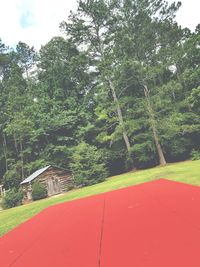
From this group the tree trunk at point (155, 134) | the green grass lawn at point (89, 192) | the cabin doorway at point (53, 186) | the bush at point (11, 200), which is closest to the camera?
the green grass lawn at point (89, 192)

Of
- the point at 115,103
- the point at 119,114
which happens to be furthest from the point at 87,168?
the point at 115,103

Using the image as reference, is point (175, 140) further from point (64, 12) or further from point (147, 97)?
point (64, 12)

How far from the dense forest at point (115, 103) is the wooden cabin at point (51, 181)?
1774mm

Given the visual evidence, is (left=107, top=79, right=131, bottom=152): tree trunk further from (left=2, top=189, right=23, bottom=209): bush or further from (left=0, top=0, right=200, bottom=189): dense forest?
(left=2, top=189, right=23, bottom=209): bush

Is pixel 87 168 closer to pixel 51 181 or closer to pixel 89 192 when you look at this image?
pixel 51 181

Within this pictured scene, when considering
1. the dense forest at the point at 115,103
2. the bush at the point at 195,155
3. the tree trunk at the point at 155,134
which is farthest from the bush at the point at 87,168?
the bush at the point at 195,155

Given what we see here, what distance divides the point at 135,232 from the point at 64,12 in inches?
1128

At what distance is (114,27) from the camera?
92.7 feet

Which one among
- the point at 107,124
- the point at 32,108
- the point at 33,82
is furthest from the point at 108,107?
the point at 33,82

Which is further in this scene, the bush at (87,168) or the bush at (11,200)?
the bush at (87,168)

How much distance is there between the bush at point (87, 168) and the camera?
22484mm

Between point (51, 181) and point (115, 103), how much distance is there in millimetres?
9463

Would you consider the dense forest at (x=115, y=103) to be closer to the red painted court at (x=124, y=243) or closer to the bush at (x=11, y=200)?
the bush at (x=11, y=200)

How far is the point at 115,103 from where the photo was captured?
2730cm
